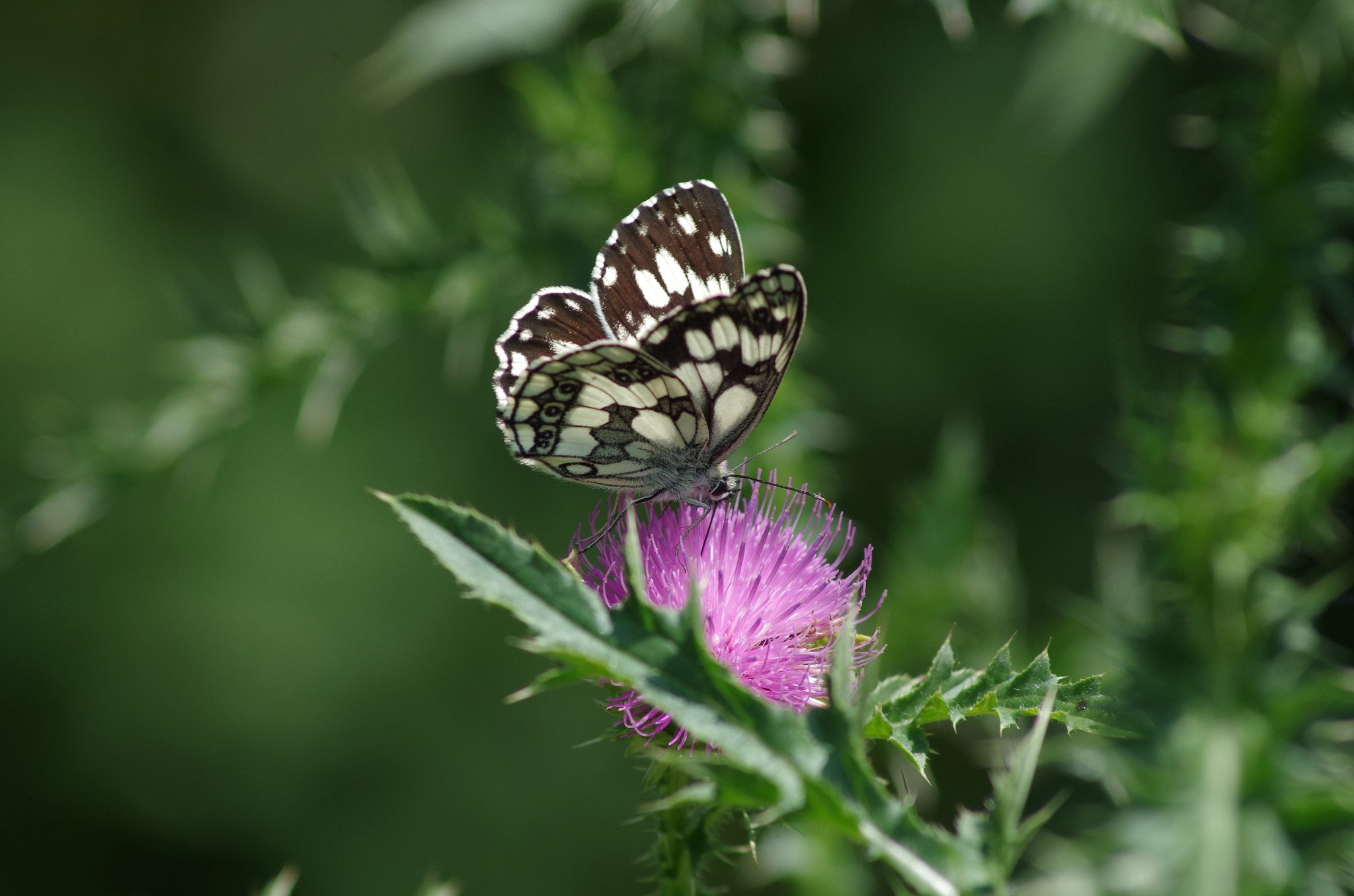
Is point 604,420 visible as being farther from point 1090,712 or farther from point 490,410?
point 490,410

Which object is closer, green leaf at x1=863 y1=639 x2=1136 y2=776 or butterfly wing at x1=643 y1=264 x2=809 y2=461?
green leaf at x1=863 y1=639 x2=1136 y2=776

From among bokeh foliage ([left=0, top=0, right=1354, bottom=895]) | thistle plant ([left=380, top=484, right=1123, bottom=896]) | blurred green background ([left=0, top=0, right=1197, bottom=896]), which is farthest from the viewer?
blurred green background ([left=0, top=0, right=1197, bottom=896])

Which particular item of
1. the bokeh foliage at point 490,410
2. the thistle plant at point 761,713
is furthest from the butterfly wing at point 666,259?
the thistle plant at point 761,713

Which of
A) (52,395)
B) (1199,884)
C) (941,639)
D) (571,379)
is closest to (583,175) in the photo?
(571,379)

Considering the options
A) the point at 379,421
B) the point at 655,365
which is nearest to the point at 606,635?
the point at 655,365

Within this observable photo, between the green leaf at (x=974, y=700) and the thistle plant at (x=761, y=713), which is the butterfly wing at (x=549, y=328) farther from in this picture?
the green leaf at (x=974, y=700)

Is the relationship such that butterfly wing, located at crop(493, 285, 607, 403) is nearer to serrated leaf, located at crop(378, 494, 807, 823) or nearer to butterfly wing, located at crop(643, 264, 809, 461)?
butterfly wing, located at crop(643, 264, 809, 461)

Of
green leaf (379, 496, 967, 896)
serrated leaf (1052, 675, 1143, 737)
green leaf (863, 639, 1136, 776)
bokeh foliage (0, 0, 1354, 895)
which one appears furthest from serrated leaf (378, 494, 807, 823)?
bokeh foliage (0, 0, 1354, 895)
